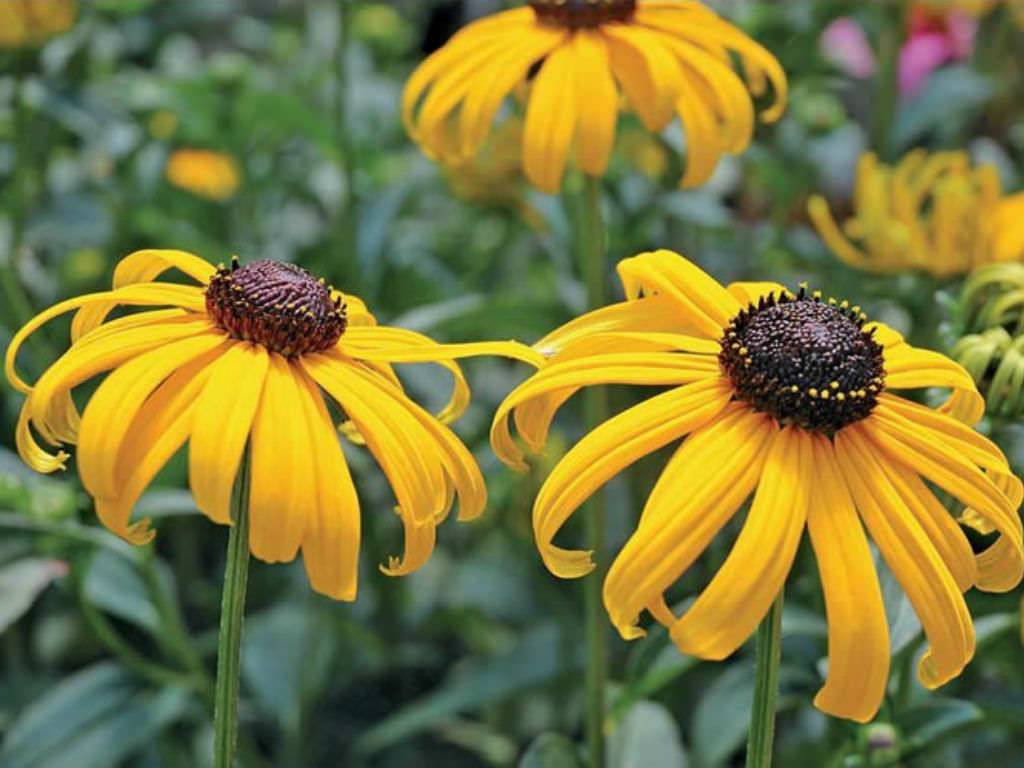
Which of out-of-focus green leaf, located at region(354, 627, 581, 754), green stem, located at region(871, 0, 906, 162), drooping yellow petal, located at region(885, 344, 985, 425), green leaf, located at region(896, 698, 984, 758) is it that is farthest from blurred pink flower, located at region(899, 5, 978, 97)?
drooping yellow petal, located at region(885, 344, 985, 425)

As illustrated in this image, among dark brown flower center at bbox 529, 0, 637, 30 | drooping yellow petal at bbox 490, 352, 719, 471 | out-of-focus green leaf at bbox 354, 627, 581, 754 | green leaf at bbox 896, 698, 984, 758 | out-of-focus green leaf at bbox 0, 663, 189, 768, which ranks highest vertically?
dark brown flower center at bbox 529, 0, 637, 30

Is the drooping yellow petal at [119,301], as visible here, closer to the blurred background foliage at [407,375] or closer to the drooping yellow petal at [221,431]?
the drooping yellow petal at [221,431]

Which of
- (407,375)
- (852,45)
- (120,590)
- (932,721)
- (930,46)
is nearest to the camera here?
(932,721)

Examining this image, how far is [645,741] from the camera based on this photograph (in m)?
0.97

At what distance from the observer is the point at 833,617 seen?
Answer: 1.76 feet

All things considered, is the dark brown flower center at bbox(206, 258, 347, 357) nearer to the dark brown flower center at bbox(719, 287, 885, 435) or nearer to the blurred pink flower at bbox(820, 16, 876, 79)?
the dark brown flower center at bbox(719, 287, 885, 435)

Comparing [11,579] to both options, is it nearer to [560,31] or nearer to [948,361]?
[560,31]

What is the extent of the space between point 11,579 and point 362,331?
373mm

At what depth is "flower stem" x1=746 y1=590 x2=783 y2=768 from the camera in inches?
23.1

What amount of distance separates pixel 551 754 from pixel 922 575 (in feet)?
1.24

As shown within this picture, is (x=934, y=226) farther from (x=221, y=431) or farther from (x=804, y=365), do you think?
(x=221, y=431)

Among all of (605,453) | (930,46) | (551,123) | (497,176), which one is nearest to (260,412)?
(605,453)

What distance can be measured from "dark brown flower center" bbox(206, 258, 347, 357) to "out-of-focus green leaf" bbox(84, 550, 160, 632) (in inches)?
18.2

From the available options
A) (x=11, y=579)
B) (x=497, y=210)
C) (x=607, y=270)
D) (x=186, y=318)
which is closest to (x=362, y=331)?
(x=186, y=318)
